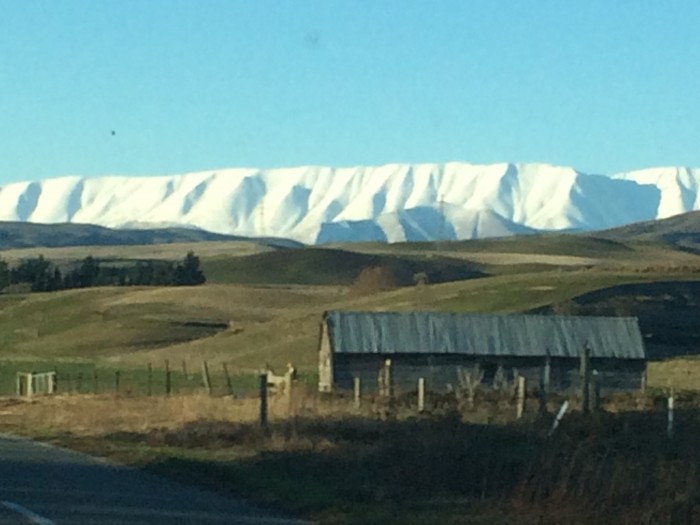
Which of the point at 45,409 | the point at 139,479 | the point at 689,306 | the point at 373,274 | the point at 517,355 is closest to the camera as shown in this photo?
the point at 139,479

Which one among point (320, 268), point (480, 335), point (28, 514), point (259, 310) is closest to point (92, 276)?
point (320, 268)

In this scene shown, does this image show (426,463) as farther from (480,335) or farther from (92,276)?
(92,276)

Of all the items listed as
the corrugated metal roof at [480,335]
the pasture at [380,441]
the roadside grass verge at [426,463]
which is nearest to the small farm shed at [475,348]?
the corrugated metal roof at [480,335]

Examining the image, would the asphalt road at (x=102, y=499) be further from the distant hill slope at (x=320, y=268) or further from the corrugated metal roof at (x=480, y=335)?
the distant hill slope at (x=320, y=268)

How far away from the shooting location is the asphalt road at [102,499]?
1630 centimetres

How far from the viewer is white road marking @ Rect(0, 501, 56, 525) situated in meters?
15.9

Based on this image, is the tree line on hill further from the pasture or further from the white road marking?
the white road marking

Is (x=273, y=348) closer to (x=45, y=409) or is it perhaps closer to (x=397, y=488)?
(x=45, y=409)

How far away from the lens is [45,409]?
130ft

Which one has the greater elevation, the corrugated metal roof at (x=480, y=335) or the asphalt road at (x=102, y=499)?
the corrugated metal roof at (x=480, y=335)

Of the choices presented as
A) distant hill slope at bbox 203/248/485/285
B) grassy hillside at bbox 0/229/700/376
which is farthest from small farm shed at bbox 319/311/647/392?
distant hill slope at bbox 203/248/485/285

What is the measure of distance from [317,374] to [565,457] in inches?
1880

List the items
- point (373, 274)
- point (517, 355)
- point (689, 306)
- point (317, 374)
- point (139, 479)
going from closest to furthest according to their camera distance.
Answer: point (139, 479), point (517, 355), point (317, 374), point (689, 306), point (373, 274)

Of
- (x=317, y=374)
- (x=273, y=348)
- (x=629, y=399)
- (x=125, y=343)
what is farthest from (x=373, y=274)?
(x=629, y=399)
